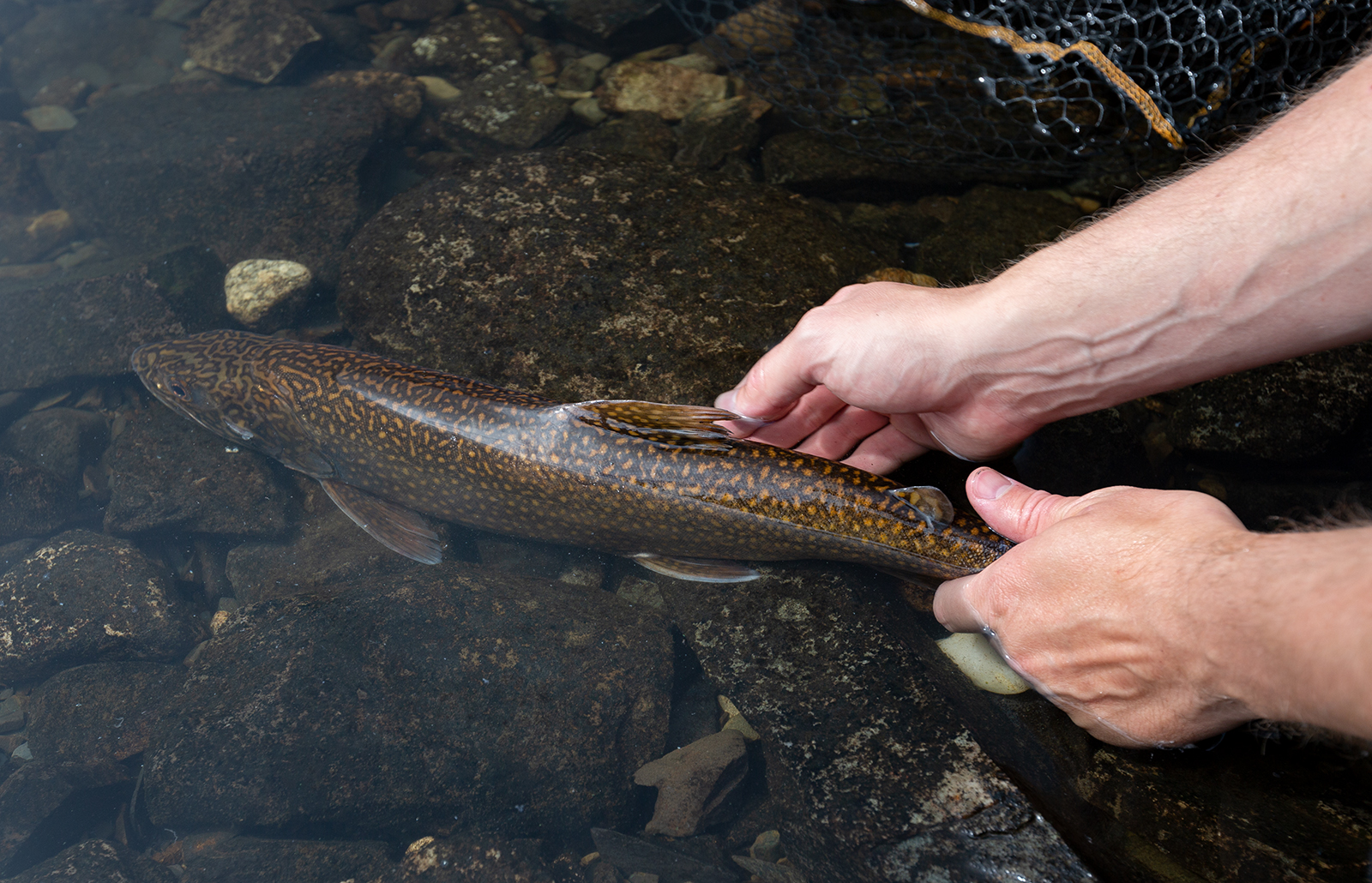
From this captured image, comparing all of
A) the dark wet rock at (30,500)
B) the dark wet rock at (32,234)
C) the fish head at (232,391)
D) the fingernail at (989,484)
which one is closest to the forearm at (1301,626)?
the fingernail at (989,484)

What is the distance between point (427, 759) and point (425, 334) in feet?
8.30

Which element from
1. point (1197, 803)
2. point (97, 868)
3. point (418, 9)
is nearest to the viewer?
point (1197, 803)

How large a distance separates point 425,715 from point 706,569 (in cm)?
168

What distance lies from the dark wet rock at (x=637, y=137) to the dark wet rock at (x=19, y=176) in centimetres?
554

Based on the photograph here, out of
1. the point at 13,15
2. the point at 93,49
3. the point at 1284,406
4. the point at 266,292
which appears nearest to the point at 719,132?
the point at 266,292

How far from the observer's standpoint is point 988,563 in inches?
125

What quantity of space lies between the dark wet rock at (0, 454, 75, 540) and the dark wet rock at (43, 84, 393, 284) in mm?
2129

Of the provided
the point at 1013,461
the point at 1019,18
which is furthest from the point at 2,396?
the point at 1019,18

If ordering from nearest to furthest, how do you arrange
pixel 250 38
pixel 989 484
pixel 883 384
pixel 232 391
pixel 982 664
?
1. pixel 883 384
2. pixel 989 484
3. pixel 982 664
4. pixel 232 391
5. pixel 250 38

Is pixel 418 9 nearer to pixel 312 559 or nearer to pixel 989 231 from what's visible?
pixel 312 559

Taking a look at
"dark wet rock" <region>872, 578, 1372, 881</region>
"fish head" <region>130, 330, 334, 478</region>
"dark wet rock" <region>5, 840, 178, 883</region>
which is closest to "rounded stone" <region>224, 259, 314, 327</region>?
"fish head" <region>130, 330, 334, 478</region>

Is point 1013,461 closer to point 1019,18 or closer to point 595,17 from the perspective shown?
point 1019,18

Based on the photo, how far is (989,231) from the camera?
15.4 ft

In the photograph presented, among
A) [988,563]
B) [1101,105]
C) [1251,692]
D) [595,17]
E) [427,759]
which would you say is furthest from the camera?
[595,17]
